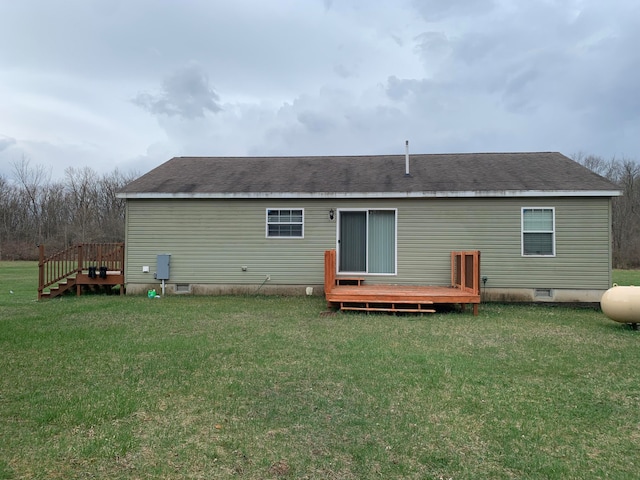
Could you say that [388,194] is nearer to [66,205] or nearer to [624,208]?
[624,208]

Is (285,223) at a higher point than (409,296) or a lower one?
higher

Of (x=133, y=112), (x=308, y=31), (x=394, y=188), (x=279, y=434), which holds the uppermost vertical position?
(x=308, y=31)

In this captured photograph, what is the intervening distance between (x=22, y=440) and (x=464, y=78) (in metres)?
19.5

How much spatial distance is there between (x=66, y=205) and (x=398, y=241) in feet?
115

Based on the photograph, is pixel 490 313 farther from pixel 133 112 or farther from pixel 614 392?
pixel 133 112

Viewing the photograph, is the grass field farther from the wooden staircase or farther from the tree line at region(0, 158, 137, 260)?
the tree line at region(0, 158, 137, 260)

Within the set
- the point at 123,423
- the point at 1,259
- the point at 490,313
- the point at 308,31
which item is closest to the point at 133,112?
the point at 308,31

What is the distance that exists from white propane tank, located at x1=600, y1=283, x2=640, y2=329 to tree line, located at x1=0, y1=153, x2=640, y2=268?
30189mm

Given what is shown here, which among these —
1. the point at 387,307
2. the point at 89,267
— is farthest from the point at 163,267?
the point at 387,307

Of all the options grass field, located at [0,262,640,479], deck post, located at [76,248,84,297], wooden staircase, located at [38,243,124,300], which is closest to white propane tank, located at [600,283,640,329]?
grass field, located at [0,262,640,479]

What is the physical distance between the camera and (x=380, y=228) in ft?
36.6

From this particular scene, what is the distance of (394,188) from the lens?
431 inches

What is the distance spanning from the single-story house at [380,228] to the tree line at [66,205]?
85.3 feet

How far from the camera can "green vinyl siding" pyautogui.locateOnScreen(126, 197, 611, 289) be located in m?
10.4
